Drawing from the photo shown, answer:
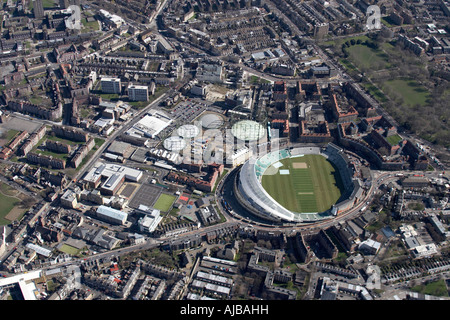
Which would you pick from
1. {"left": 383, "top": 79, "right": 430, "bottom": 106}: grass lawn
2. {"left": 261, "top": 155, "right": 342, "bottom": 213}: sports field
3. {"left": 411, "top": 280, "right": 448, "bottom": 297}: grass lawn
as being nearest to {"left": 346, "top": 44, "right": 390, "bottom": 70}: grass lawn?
{"left": 383, "top": 79, "right": 430, "bottom": 106}: grass lawn

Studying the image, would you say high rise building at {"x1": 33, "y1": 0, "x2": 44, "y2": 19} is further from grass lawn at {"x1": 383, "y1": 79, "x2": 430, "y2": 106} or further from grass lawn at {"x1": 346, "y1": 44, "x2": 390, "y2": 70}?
grass lawn at {"x1": 383, "y1": 79, "x2": 430, "y2": 106}

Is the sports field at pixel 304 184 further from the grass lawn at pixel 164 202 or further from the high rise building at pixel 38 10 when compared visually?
the high rise building at pixel 38 10

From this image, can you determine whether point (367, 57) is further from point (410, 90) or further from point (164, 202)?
point (164, 202)

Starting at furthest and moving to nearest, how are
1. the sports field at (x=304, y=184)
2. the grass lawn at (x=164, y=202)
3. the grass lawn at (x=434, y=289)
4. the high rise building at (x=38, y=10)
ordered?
the high rise building at (x=38, y=10)
the sports field at (x=304, y=184)
the grass lawn at (x=164, y=202)
the grass lawn at (x=434, y=289)

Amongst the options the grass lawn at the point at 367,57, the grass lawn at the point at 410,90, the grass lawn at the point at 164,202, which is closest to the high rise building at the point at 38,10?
the grass lawn at the point at 164,202

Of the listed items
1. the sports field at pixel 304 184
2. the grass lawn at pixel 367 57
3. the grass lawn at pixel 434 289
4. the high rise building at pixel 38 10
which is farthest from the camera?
the high rise building at pixel 38 10
